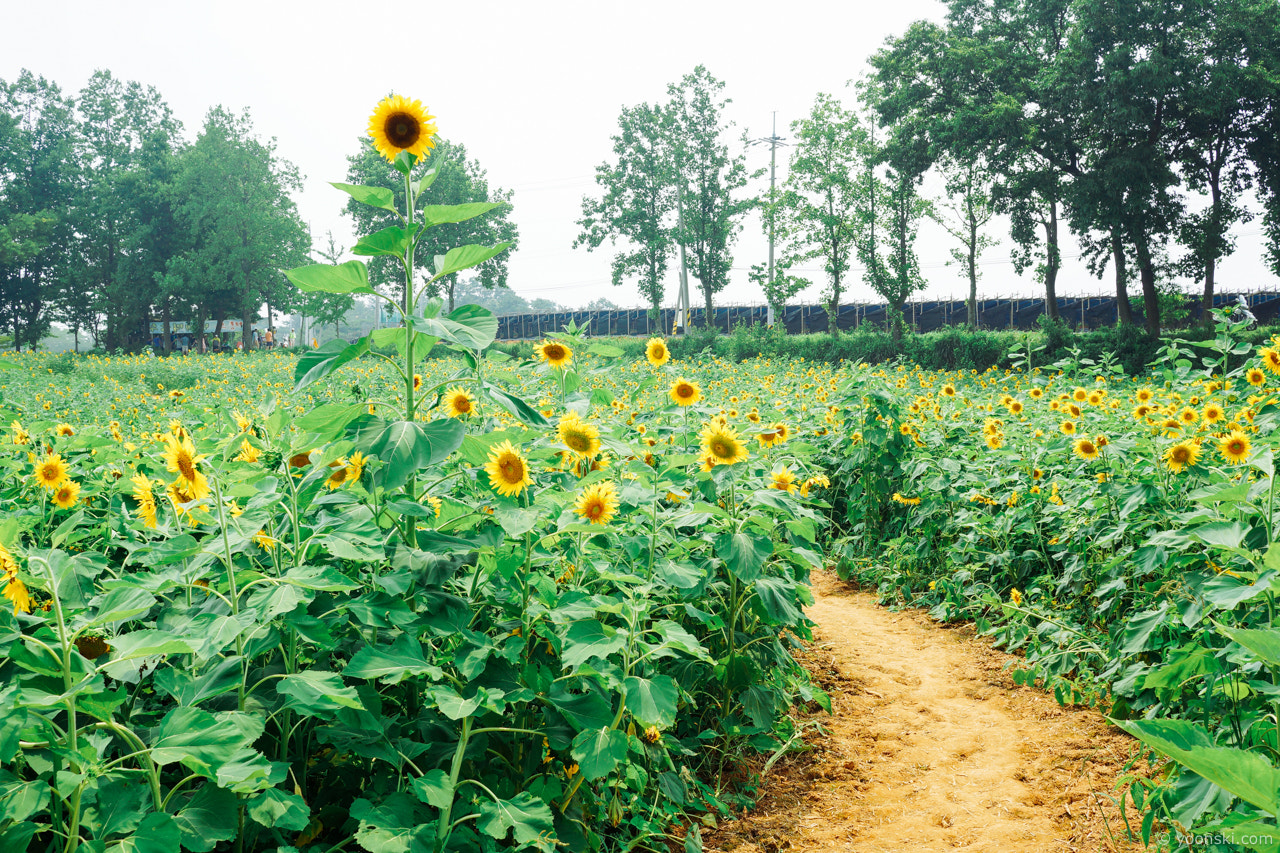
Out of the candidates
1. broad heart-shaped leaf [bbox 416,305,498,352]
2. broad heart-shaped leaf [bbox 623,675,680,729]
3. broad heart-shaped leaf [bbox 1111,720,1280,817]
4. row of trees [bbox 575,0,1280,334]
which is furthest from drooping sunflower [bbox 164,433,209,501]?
row of trees [bbox 575,0,1280,334]

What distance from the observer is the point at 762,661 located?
10.9 ft

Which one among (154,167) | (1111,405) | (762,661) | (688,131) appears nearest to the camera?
(762,661)

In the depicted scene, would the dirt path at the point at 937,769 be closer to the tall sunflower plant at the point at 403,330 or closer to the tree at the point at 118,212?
the tall sunflower plant at the point at 403,330

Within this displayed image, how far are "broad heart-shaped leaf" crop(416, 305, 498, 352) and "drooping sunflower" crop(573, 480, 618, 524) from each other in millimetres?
641

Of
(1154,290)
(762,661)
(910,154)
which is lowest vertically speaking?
(762,661)

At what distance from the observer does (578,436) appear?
252 cm

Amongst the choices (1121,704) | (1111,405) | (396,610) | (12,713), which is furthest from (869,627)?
(12,713)

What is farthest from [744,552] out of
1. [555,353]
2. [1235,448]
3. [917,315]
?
[917,315]

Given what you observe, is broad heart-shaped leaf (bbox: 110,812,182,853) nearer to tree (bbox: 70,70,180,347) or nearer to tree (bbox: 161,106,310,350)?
tree (bbox: 161,106,310,350)

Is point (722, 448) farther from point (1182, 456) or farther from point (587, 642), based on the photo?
point (1182, 456)

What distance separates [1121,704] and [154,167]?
55967 millimetres

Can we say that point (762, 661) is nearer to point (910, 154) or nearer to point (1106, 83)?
point (1106, 83)

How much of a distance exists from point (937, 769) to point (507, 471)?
2.43 m

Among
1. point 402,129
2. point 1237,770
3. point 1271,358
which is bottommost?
point 1237,770
